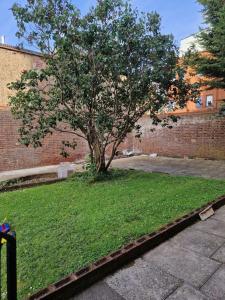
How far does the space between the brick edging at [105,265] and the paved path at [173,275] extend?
2.8 inches

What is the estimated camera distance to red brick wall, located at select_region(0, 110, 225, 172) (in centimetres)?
1016

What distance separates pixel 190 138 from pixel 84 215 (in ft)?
28.2

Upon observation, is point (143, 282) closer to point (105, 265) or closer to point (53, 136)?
point (105, 265)

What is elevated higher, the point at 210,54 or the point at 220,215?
the point at 210,54

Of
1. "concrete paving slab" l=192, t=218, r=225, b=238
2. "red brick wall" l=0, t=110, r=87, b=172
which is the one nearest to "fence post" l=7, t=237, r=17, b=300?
"concrete paving slab" l=192, t=218, r=225, b=238

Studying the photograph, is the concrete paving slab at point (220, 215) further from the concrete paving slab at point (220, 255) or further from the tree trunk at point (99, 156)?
the tree trunk at point (99, 156)

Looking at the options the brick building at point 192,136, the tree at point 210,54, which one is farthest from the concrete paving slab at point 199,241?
the tree at point 210,54

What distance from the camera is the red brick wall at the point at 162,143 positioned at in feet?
33.3

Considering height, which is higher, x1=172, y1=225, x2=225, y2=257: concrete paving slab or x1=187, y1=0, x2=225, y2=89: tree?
x1=187, y1=0, x2=225, y2=89: tree

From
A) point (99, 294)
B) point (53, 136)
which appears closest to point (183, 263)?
point (99, 294)

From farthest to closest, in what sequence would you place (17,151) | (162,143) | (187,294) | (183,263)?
(162,143)
(17,151)
(183,263)
(187,294)

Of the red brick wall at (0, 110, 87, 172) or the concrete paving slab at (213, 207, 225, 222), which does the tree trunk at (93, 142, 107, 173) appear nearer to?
the concrete paving slab at (213, 207, 225, 222)

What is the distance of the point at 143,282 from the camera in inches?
96.9

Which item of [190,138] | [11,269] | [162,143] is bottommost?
[11,269]
